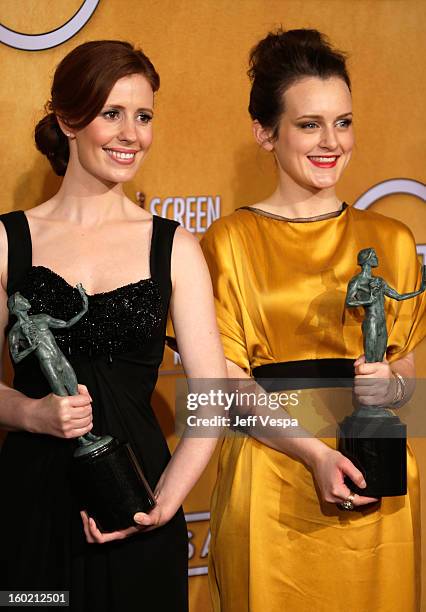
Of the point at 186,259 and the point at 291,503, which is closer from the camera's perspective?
the point at 186,259

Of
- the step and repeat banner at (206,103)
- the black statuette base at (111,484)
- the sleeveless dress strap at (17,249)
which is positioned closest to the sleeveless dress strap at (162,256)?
the sleeveless dress strap at (17,249)

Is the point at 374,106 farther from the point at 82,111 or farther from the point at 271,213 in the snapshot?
the point at 82,111

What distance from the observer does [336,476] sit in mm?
2449

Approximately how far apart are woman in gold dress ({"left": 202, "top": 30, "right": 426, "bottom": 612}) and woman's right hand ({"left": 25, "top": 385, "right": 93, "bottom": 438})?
Result: 52 centimetres

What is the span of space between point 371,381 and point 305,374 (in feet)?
0.77

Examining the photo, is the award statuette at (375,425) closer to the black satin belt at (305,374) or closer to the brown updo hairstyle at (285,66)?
the black satin belt at (305,374)

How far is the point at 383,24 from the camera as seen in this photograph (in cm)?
341

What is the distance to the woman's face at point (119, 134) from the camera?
228 centimetres

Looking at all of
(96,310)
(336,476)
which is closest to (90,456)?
(96,310)

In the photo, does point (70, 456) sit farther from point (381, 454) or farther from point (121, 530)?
point (381, 454)

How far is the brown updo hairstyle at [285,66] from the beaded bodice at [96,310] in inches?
24.9

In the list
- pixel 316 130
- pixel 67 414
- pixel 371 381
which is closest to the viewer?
pixel 67 414

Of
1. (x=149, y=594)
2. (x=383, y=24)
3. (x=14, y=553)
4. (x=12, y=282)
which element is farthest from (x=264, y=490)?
(x=383, y=24)

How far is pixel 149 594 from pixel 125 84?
1.08m
